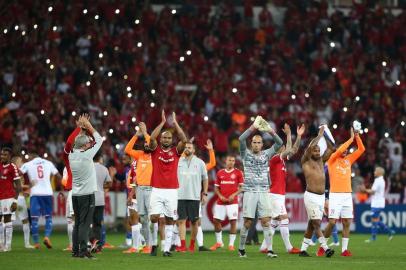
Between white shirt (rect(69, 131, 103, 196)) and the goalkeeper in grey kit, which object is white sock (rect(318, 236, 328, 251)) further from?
white shirt (rect(69, 131, 103, 196))

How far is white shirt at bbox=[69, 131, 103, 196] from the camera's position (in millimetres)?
23875

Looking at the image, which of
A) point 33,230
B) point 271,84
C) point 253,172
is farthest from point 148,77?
point 253,172

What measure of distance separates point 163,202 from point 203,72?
20038 mm

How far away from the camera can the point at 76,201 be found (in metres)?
23.9

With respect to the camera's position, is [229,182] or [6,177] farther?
[229,182]

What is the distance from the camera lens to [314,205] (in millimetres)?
25391

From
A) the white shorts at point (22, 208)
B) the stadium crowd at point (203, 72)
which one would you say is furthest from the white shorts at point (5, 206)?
the stadium crowd at point (203, 72)

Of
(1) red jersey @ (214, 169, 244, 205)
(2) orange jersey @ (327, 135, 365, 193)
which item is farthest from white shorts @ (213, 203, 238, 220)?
(2) orange jersey @ (327, 135, 365, 193)

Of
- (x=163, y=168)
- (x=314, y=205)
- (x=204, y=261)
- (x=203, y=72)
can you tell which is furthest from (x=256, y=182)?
(x=203, y=72)

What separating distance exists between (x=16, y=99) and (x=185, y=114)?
6137 millimetres

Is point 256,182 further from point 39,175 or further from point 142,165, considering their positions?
point 39,175

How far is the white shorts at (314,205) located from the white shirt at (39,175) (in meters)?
7.86

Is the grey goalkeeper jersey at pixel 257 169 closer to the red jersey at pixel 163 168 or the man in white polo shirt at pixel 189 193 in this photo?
the red jersey at pixel 163 168

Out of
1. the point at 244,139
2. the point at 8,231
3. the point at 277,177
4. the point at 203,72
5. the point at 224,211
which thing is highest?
the point at 203,72
